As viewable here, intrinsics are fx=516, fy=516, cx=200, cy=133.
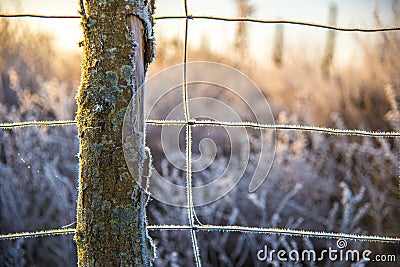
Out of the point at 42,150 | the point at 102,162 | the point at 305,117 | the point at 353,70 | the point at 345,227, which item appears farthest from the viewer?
the point at 353,70

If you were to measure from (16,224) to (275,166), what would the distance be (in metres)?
1.35

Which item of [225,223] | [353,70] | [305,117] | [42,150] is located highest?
[353,70]

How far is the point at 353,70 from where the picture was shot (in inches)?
137

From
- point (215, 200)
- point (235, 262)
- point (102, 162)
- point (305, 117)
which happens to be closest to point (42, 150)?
point (215, 200)

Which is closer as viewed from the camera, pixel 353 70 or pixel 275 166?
pixel 275 166

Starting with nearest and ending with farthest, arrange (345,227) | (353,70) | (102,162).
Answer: (102,162) < (345,227) < (353,70)

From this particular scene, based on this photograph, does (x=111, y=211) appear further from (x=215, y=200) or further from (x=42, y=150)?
(x=42, y=150)

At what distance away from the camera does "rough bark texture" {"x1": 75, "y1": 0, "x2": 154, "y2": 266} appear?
886mm

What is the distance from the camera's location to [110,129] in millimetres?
893

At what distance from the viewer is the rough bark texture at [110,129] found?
886 mm

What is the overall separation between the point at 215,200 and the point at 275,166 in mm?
417

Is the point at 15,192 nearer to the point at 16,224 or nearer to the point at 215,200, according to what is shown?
the point at 16,224

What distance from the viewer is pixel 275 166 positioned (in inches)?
109

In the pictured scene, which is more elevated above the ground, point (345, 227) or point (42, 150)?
point (42, 150)
